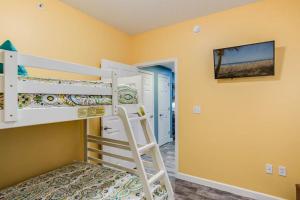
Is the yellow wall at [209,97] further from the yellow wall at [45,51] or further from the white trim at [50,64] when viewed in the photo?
the white trim at [50,64]

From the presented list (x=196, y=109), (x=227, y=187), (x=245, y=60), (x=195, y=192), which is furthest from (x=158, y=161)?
(x=245, y=60)

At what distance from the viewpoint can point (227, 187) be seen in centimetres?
241

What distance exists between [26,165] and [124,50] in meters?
2.36

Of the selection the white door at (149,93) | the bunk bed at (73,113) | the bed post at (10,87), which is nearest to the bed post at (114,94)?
the bunk bed at (73,113)

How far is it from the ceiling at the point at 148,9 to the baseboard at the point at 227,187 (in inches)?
101

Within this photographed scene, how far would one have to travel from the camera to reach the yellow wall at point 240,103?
2029 millimetres

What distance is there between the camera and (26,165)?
6.07 feet

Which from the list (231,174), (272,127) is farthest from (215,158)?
(272,127)

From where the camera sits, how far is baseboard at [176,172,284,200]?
85.6 inches

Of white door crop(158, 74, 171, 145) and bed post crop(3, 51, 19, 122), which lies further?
white door crop(158, 74, 171, 145)

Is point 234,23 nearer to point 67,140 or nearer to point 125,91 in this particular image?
point 125,91

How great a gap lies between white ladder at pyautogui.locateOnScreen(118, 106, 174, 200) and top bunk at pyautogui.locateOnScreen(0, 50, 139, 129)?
0.54ft

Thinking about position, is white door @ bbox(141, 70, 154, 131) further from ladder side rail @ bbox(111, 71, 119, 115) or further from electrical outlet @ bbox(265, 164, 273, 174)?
ladder side rail @ bbox(111, 71, 119, 115)

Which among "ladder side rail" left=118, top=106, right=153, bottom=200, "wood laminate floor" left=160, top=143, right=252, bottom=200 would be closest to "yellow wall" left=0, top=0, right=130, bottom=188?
"ladder side rail" left=118, top=106, right=153, bottom=200
